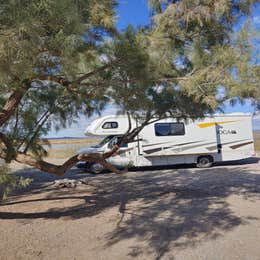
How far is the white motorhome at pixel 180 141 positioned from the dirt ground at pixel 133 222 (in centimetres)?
383

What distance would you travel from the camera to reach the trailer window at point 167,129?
1259 cm

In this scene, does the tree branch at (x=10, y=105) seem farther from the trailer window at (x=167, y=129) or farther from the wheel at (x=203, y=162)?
the wheel at (x=203, y=162)

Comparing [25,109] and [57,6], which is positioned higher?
[57,6]

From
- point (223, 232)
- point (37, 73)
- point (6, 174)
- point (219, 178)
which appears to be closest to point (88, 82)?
point (37, 73)

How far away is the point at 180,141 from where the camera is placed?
41.5 feet

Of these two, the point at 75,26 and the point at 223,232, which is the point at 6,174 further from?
the point at 223,232

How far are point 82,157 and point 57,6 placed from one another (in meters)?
3.06

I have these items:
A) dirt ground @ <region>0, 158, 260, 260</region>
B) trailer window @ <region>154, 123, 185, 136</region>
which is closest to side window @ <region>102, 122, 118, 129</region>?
trailer window @ <region>154, 123, 185, 136</region>

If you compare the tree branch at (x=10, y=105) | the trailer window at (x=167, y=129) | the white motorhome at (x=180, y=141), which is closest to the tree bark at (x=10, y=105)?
the tree branch at (x=10, y=105)

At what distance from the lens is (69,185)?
8.61m

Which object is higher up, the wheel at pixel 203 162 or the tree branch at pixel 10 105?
the tree branch at pixel 10 105

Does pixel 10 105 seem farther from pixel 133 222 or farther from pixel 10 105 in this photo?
pixel 133 222

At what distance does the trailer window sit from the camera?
12.6 m

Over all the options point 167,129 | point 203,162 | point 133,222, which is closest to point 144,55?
point 133,222
